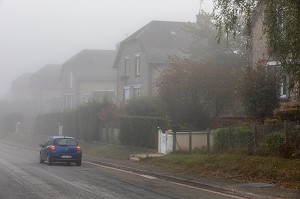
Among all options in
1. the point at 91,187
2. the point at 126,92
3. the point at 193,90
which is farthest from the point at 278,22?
the point at 126,92

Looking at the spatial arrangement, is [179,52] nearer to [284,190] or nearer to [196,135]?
[196,135]

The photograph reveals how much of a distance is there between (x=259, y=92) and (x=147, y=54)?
25.3m

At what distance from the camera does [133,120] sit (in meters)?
34.8

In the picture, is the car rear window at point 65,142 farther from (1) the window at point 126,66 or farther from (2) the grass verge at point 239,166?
(1) the window at point 126,66

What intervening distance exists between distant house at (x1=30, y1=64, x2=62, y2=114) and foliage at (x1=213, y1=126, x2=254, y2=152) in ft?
210

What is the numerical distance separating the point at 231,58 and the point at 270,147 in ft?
85.3

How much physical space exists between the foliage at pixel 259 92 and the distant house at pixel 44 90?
62.3 metres

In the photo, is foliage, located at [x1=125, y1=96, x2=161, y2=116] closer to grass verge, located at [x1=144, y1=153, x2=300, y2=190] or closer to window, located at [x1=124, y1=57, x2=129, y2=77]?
grass verge, located at [x1=144, y1=153, x2=300, y2=190]

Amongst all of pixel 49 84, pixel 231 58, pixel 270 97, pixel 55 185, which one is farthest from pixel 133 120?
pixel 49 84

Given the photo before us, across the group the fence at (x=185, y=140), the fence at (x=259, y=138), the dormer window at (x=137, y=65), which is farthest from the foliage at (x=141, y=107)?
the dormer window at (x=137, y=65)

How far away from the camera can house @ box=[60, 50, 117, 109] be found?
71875mm

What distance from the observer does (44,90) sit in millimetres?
90125

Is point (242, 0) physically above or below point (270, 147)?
above

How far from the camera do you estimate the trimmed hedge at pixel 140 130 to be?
31.9m
